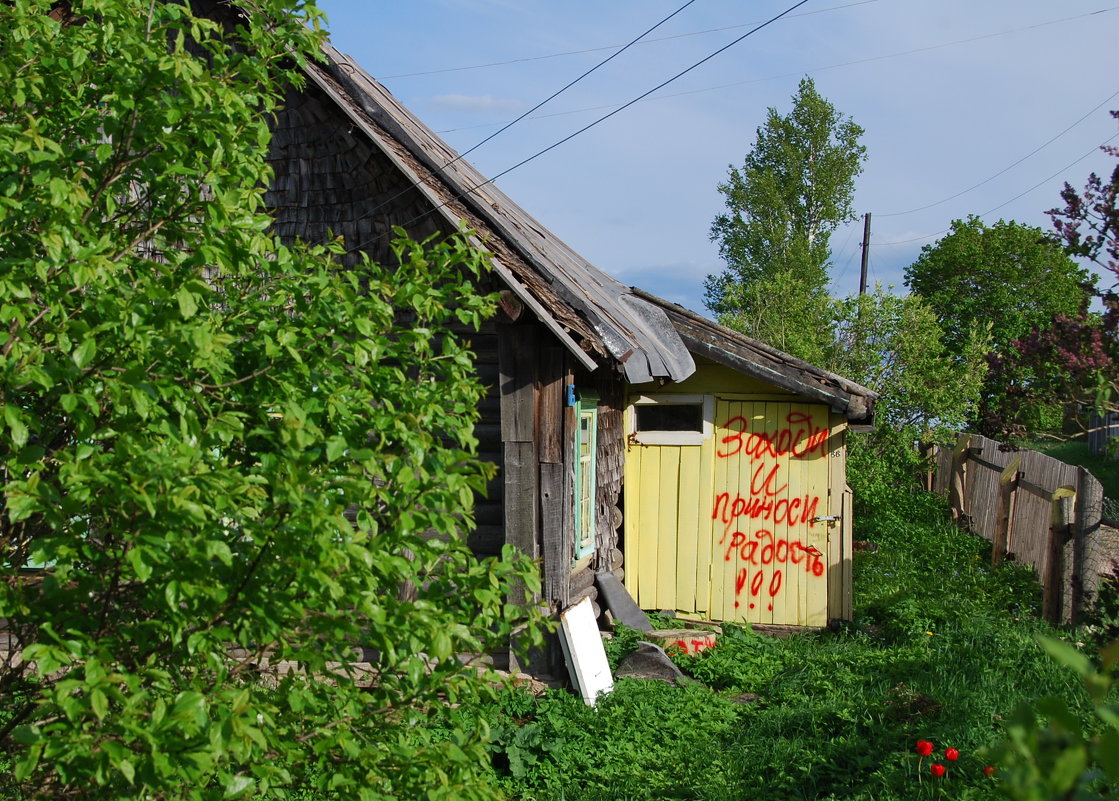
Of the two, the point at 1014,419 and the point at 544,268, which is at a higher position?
the point at 544,268

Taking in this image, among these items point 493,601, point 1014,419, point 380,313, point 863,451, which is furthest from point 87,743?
point 863,451

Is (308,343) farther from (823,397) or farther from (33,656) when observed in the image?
(823,397)

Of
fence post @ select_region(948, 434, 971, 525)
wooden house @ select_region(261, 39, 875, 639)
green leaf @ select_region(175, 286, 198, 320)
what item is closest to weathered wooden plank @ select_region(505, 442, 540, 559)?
wooden house @ select_region(261, 39, 875, 639)

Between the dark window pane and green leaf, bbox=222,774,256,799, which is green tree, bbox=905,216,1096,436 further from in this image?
green leaf, bbox=222,774,256,799

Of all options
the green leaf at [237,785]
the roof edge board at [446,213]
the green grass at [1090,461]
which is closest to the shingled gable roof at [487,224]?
the roof edge board at [446,213]

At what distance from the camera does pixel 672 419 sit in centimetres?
1027

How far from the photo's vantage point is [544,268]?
731 cm

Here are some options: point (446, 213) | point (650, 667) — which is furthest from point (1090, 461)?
point (446, 213)

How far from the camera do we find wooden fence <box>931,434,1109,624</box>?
360 inches

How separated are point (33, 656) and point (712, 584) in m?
8.19

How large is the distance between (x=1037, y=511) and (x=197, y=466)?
1109 centimetres

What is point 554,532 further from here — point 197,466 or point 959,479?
point 959,479

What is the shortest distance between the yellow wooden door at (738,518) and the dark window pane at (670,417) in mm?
222

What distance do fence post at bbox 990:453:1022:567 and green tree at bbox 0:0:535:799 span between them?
35.8 feet
